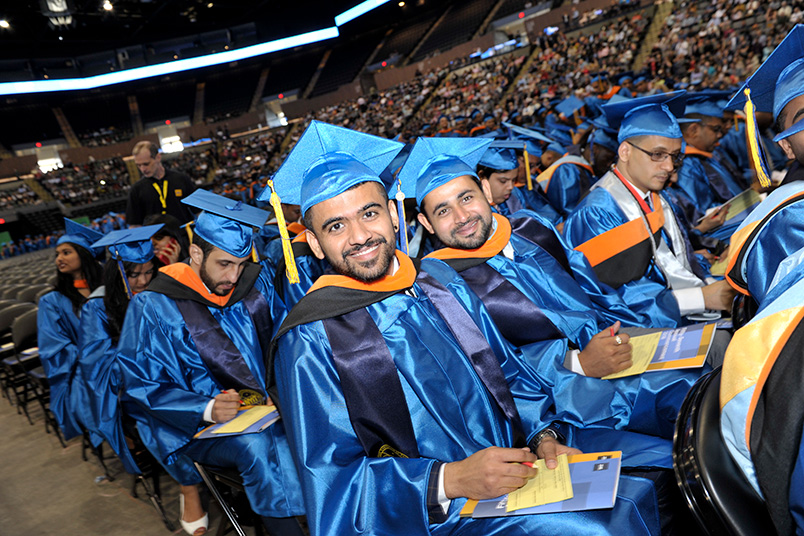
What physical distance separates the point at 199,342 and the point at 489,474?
1.80 m

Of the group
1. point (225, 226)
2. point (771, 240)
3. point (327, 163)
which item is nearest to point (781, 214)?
point (771, 240)

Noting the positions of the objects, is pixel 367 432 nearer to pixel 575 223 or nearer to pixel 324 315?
pixel 324 315

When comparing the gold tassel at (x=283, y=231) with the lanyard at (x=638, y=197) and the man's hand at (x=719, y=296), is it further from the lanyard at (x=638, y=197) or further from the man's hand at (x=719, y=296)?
the man's hand at (x=719, y=296)

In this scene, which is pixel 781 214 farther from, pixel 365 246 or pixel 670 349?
pixel 365 246

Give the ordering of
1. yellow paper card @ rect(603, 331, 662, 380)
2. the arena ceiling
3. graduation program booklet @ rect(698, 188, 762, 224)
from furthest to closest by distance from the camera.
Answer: the arena ceiling → graduation program booklet @ rect(698, 188, 762, 224) → yellow paper card @ rect(603, 331, 662, 380)

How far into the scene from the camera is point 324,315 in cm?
158

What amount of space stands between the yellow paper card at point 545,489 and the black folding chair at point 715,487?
0.29 metres

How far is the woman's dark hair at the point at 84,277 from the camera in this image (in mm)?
3600

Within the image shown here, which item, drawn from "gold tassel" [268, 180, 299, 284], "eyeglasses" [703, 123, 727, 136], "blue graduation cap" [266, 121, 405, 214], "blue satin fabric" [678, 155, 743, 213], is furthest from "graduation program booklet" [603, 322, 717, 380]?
"eyeglasses" [703, 123, 727, 136]

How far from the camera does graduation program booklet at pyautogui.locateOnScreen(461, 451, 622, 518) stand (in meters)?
1.17

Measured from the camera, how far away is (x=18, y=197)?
27.2m

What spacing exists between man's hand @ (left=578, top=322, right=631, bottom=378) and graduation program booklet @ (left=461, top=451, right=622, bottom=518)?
1.93ft

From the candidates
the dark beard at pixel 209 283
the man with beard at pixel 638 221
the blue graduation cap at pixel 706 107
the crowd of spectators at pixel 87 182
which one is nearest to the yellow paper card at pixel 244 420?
the dark beard at pixel 209 283

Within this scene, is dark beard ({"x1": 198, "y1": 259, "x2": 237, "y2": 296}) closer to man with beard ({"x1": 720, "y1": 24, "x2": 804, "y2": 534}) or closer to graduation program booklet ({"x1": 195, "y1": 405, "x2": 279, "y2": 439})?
graduation program booklet ({"x1": 195, "y1": 405, "x2": 279, "y2": 439})
